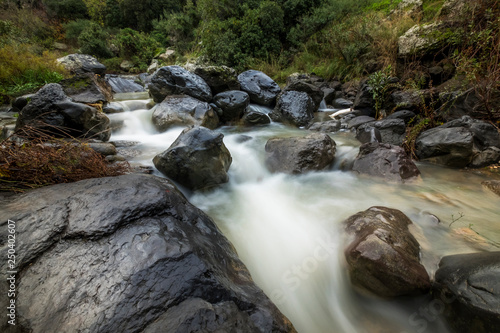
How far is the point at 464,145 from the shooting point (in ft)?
11.6

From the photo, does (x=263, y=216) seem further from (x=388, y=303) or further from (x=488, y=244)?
(x=488, y=244)

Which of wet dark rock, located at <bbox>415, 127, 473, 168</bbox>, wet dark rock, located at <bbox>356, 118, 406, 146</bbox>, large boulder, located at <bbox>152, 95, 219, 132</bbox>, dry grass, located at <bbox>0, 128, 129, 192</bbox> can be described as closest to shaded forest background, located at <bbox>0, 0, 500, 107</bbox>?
wet dark rock, located at <bbox>415, 127, 473, 168</bbox>

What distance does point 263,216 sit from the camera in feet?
9.96

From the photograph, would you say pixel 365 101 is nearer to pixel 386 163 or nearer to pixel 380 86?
pixel 380 86

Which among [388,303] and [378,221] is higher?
[378,221]

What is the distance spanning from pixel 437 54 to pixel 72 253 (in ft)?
26.5

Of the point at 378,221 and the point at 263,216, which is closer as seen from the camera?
the point at 378,221

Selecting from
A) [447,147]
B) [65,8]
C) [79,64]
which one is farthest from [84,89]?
[65,8]

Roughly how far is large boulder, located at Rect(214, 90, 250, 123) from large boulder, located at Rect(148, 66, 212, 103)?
41 centimetres

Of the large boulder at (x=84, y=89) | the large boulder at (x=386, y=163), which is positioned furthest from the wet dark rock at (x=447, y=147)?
the large boulder at (x=84, y=89)

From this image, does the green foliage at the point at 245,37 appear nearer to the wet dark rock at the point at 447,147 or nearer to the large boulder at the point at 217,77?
the large boulder at the point at 217,77

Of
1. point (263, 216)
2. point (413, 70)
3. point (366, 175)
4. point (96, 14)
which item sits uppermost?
point (96, 14)

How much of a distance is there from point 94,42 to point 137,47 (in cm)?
272

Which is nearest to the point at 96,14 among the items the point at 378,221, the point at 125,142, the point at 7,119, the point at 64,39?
the point at 64,39
